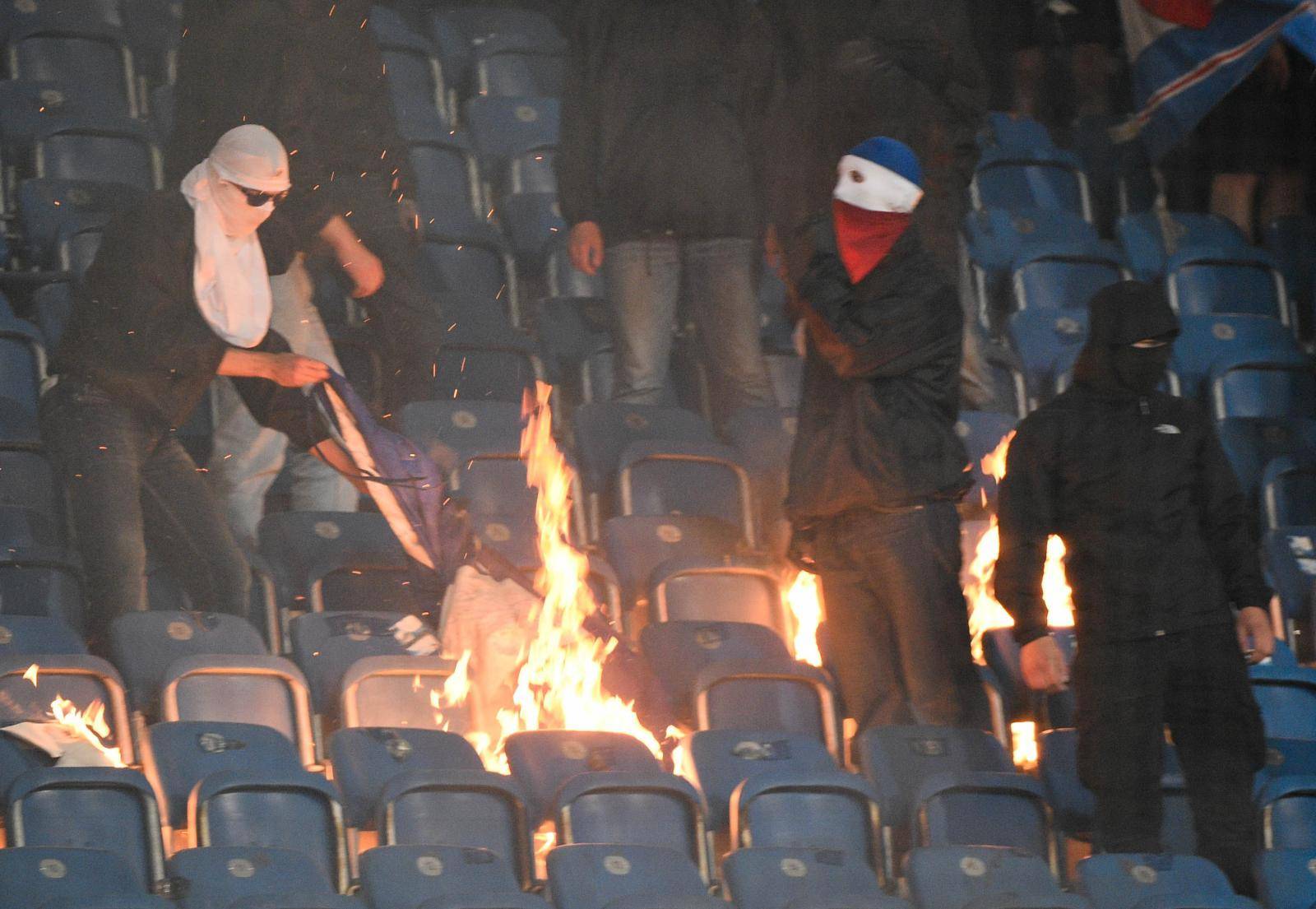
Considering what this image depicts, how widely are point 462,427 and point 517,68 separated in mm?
3154

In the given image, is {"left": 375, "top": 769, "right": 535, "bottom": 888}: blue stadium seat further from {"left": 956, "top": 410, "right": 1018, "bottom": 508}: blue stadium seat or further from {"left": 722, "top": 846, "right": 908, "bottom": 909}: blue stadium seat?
{"left": 956, "top": 410, "right": 1018, "bottom": 508}: blue stadium seat

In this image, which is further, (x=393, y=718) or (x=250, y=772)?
(x=393, y=718)

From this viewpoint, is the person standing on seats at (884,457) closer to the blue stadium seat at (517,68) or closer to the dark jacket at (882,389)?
the dark jacket at (882,389)

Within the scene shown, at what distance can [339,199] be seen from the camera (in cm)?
722

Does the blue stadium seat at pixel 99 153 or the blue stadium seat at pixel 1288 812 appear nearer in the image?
the blue stadium seat at pixel 1288 812

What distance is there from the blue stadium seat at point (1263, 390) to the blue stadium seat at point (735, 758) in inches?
120

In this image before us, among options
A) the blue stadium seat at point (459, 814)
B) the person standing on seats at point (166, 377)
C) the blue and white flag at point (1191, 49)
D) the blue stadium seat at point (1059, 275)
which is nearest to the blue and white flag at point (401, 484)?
the person standing on seats at point (166, 377)

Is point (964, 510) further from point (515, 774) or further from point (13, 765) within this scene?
point (13, 765)

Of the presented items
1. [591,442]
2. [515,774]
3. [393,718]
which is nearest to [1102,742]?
[515,774]

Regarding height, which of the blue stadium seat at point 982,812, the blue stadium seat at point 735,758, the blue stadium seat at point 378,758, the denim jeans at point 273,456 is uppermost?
the denim jeans at point 273,456

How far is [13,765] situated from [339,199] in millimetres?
2666

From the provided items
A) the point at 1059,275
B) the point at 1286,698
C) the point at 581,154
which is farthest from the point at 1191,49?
the point at 1286,698

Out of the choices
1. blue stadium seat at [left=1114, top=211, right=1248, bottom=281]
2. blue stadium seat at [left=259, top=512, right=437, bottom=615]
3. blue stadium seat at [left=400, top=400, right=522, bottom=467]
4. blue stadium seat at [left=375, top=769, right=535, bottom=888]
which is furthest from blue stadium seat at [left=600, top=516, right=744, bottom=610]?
blue stadium seat at [left=1114, top=211, right=1248, bottom=281]

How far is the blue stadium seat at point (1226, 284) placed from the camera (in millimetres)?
8789
